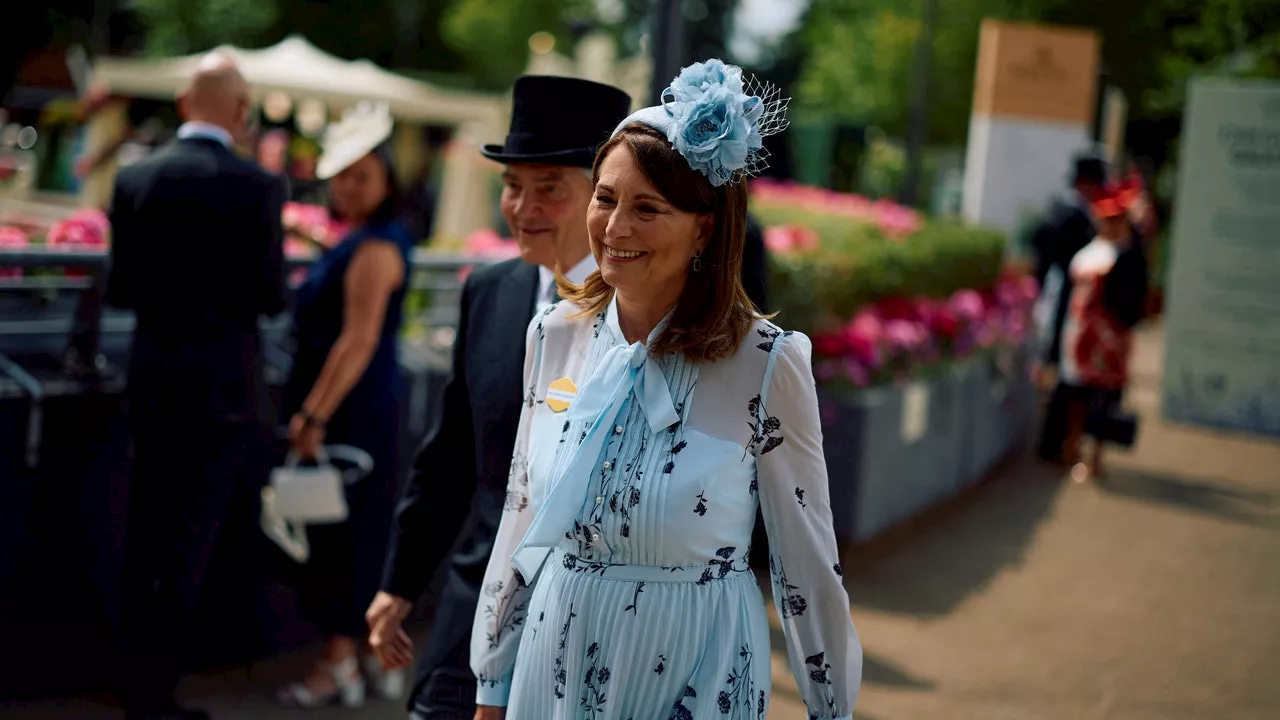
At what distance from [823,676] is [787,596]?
144 mm

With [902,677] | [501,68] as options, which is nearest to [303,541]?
[902,677]

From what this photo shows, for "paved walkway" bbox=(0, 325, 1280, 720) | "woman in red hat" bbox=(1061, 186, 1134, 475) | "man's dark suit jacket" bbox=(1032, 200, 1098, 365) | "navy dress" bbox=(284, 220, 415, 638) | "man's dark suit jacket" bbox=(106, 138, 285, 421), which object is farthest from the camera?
"man's dark suit jacket" bbox=(1032, 200, 1098, 365)

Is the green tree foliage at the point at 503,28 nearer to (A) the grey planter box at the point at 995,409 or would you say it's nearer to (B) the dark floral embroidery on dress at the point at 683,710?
(A) the grey planter box at the point at 995,409

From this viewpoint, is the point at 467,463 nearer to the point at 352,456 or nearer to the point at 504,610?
the point at 504,610

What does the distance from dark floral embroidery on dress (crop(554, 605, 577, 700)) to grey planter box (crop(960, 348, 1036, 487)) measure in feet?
26.0

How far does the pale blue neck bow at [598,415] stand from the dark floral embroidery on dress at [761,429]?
0.12 meters

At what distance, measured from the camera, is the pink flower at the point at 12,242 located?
5238mm

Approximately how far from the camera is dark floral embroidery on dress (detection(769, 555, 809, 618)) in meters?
2.54

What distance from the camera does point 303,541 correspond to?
5.43 metres

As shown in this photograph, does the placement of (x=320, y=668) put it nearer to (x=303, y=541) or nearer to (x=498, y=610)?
(x=303, y=541)

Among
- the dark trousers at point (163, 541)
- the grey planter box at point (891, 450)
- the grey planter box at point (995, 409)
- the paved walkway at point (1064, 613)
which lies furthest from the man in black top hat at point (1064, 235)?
the dark trousers at point (163, 541)

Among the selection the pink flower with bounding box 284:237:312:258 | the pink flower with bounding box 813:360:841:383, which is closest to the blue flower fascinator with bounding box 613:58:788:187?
the pink flower with bounding box 284:237:312:258

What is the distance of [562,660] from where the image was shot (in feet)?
8.21

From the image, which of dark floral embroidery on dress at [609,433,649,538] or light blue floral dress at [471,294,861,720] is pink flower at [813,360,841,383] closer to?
light blue floral dress at [471,294,861,720]
